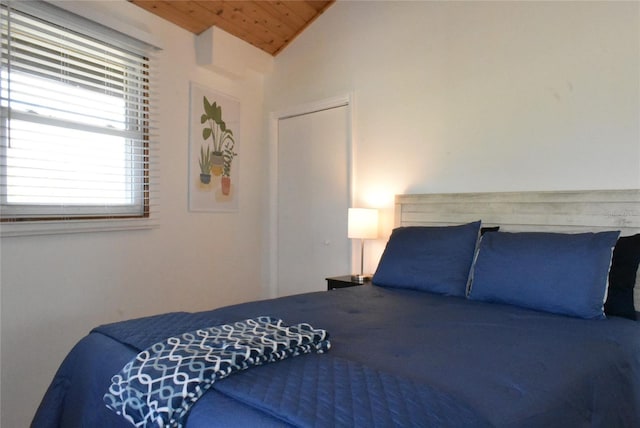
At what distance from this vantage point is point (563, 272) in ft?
5.85

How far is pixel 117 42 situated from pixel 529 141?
8.59ft

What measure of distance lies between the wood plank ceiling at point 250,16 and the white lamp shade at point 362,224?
1.74 meters

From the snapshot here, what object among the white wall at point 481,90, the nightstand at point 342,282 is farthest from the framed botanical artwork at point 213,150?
the nightstand at point 342,282

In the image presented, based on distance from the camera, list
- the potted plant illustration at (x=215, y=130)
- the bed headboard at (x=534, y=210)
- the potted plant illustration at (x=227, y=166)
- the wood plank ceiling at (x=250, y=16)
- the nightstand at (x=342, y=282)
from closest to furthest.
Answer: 1. the bed headboard at (x=534, y=210)
2. the nightstand at (x=342, y=282)
3. the wood plank ceiling at (x=250, y=16)
4. the potted plant illustration at (x=215, y=130)
5. the potted plant illustration at (x=227, y=166)

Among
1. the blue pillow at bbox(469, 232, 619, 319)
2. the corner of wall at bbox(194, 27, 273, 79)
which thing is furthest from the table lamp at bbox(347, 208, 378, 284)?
the corner of wall at bbox(194, 27, 273, 79)

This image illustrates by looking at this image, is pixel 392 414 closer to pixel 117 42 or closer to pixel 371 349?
pixel 371 349

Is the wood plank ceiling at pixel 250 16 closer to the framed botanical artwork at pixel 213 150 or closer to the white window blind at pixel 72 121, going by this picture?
the white window blind at pixel 72 121

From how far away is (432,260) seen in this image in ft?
7.51

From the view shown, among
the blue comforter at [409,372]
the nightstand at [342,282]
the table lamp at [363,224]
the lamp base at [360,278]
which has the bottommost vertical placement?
the nightstand at [342,282]

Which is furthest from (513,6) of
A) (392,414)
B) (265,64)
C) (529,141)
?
(392,414)

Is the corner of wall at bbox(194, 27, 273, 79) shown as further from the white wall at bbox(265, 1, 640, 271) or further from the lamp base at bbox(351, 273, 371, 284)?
Answer: the lamp base at bbox(351, 273, 371, 284)

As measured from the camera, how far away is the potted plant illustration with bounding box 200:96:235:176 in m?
3.31

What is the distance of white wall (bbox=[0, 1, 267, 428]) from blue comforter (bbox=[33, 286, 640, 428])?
1035 mm

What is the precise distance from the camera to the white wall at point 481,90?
2123mm
